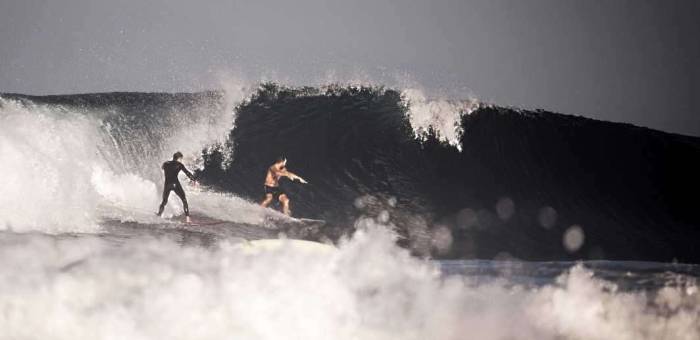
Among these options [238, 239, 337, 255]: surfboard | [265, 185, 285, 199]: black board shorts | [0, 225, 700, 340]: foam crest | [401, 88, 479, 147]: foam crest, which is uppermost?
→ [401, 88, 479, 147]: foam crest

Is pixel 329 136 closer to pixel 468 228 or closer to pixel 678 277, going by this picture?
pixel 468 228

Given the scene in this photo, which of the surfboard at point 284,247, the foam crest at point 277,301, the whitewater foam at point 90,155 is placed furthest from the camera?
the whitewater foam at point 90,155

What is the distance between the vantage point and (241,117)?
17.4 m

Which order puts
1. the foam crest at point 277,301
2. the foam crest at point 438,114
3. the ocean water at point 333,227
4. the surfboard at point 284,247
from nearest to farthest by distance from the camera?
the foam crest at point 277,301 < the ocean water at point 333,227 < the surfboard at point 284,247 < the foam crest at point 438,114

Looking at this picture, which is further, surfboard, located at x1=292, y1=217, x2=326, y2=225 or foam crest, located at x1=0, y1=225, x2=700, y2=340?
surfboard, located at x1=292, y1=217, x2=326, y2=225

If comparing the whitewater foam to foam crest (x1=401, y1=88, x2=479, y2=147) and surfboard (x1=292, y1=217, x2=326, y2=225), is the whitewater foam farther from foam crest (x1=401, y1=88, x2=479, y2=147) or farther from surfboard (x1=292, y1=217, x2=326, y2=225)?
foam crest (x1=401, y1=88, x2=479, y2=147)

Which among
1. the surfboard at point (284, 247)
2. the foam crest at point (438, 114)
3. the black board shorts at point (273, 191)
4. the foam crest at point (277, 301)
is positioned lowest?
the foam crest at point (277, 301)

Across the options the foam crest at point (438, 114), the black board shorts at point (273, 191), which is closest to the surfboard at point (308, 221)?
the black board shorts at point (273, 191)

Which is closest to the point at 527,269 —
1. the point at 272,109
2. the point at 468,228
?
the point at 468,228

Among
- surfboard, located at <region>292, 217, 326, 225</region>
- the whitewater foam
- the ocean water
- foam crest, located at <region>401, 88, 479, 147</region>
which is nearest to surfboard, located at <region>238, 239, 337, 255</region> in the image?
the ocean water

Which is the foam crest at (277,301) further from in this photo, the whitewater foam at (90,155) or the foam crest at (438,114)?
the foam crest at (438,114)

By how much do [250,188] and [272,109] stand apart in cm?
444

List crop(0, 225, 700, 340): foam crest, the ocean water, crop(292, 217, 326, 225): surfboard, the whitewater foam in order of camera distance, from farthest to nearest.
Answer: crop(292, 217, 326, 225): surfboard
the whitewater foam
the ocean water
crop(0, 225, 700, 340): foam crest

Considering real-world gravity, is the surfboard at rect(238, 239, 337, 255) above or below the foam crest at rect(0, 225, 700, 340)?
above
